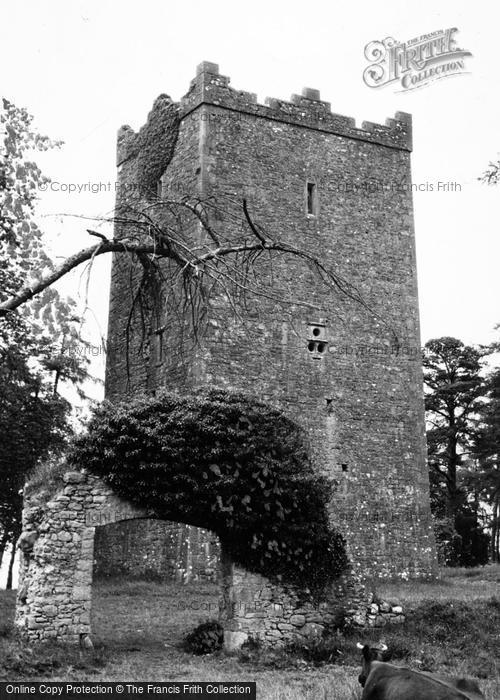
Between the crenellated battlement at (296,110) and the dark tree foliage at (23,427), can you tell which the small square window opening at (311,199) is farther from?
the dark tree foliage at (23,427)

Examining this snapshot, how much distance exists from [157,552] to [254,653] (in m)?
8.57

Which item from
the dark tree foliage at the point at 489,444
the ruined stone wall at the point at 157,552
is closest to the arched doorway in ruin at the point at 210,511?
the ruined stone wall at the point at 157,552

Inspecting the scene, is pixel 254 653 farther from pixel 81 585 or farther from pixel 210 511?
pixel 81 585

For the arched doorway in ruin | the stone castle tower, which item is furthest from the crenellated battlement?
the arched doorway in ruin

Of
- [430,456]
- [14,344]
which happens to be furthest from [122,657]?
[430,456]

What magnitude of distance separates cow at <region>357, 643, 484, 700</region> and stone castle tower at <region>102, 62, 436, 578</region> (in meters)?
13.9

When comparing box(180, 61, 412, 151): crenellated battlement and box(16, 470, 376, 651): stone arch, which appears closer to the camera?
box(16, 470, 376, 651): stone arch

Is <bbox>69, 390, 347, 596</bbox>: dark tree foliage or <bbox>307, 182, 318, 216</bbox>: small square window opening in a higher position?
<bbox>307, 182, 318, 216</bbox>: small square window opening

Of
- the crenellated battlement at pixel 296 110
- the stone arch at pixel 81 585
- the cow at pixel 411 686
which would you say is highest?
the crenellated battlement at pixel 296 110

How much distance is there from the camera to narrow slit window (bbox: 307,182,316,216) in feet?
79.5

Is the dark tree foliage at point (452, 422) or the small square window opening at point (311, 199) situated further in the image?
the dark tree foliage at point (452, 422)

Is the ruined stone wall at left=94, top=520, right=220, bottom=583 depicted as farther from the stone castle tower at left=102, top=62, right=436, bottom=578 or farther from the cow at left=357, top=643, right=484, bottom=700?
the cow at left=357, top=643, right=484, bottom=700

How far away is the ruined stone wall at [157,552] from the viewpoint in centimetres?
2039

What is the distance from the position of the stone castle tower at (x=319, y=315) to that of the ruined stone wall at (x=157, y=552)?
11.1ft
